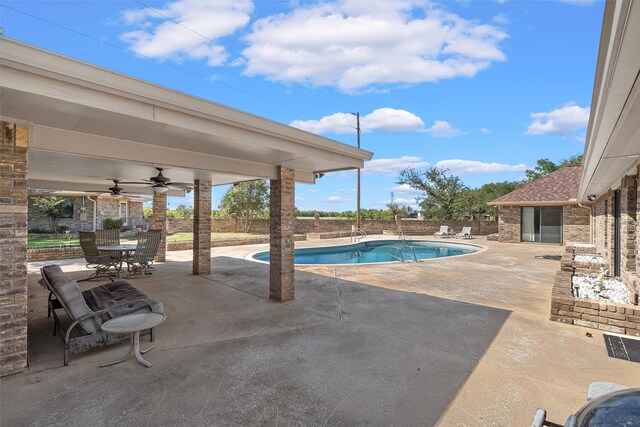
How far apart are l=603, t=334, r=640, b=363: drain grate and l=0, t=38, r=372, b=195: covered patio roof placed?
14.9ft

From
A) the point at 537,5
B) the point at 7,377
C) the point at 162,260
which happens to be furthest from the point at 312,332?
the point at 162,260

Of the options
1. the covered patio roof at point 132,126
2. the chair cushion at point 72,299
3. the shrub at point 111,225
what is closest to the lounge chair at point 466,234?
the covered patio roof at point 132,126

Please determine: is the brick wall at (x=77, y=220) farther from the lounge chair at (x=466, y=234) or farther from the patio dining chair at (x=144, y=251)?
the lounge chair at (x=466, y=234)

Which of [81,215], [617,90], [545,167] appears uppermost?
[545,167]

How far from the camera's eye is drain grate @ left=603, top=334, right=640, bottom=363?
3.93m

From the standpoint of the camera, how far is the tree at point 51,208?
2109cm

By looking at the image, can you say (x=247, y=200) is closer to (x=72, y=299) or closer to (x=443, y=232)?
(x=443, y=232)

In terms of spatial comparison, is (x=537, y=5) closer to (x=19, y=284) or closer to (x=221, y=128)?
(x=221, y=128)

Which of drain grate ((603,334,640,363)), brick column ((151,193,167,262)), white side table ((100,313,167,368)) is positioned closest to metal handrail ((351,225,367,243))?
brick column ((151,193,167,262))

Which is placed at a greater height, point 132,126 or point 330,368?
point 132,126

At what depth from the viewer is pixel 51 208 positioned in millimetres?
21328

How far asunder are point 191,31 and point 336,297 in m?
10.2

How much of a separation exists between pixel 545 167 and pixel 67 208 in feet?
148

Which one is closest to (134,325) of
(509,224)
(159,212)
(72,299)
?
(72,299)
